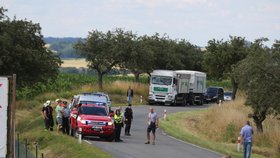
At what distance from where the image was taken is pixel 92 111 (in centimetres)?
3048

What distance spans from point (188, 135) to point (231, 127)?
555 centimetres

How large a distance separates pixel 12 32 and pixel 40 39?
3.62 metres

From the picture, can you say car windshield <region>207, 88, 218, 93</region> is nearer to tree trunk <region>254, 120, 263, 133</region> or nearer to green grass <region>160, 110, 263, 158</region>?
green grass <region>160, 110, 263, 158</region>

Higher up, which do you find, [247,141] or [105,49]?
[105,49]

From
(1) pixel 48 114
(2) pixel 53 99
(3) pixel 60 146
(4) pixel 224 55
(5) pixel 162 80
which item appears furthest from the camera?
(4) pixel 224 55

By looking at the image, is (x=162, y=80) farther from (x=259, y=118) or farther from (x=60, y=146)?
(x=60, y=146)

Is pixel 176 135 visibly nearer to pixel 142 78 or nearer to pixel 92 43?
pixel 92 43

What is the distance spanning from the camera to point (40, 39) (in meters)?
47.8

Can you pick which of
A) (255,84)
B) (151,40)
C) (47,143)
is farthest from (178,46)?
(47,143)

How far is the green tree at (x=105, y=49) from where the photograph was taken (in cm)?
6469

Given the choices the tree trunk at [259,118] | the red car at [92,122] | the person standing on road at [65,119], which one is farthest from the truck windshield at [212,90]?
the red car at [92,122]

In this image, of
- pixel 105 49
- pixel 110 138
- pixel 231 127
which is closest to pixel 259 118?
pixel 231 127

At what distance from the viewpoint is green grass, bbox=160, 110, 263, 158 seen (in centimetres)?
3052

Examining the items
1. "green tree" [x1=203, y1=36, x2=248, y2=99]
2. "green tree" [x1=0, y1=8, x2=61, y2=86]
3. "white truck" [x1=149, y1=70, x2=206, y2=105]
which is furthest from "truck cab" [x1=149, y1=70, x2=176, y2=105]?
"green tree" [x1=0, y1=8, x2=61, y2=86]
